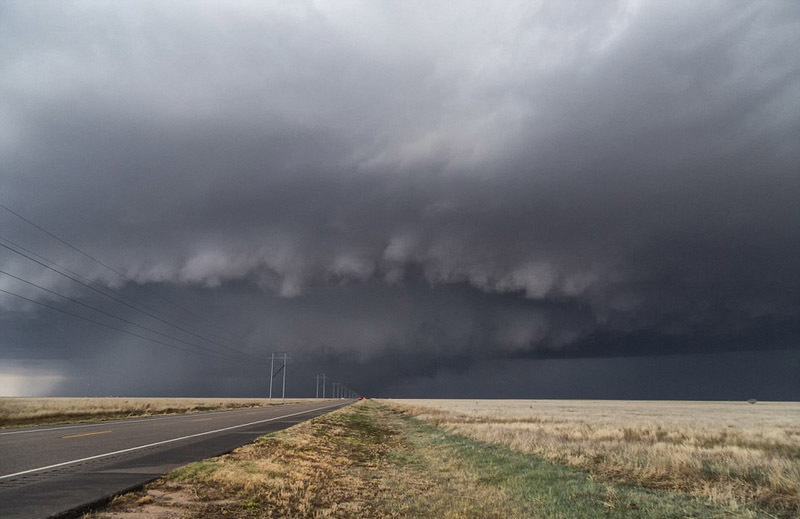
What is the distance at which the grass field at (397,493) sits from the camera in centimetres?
943

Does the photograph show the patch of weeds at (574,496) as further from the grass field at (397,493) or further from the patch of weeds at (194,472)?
the patch of weeds at (194,472)

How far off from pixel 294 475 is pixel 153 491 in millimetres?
3722

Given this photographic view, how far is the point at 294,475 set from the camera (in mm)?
12656

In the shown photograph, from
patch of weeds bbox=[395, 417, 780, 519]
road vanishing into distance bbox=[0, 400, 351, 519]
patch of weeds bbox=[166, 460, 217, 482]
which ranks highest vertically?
road vanishing into distance bbox=[0, 400, 351, 519]

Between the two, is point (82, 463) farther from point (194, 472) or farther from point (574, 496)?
point (574, 496)

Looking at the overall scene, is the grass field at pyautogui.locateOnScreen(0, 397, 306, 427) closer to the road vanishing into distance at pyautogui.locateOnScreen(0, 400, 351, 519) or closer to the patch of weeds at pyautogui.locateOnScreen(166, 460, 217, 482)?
the road vanishing into distance at pyautogui.locateOnScreen(0, 400, 351, 519)

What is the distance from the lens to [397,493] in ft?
39.0

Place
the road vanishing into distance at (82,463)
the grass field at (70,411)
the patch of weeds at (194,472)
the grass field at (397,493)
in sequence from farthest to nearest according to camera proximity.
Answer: the grass field at (70,411)
the patch of weeds at (194,472)
the grass field at (397,493)
the road vanishing into distance at (82,463)

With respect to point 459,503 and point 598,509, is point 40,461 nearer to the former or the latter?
point 459,503

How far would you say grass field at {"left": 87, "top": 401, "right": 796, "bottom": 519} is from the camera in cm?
943

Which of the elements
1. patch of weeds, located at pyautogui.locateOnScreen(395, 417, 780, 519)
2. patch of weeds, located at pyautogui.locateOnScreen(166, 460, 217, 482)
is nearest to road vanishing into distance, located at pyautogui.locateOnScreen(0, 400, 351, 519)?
patch of weeds, located at pyautogui.locateOnScreen(166, 460, 217, 482)

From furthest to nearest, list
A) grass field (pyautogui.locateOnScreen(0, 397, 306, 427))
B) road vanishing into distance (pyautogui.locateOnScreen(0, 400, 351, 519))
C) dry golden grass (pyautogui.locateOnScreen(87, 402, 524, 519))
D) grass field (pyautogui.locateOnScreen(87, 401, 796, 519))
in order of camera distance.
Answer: grass field (pyautogui.locateOnScreen(0, 397, 306, 427)) → grass field (pyautogui.locateOnScreen(87, 401, 796, 519)) → dry golden grass (pyautogui.locateOnScreen(87, 402, 524, 519)) → road vanishing into distance (pyautogui.locateOnScreen(0, 400, 351, 519))

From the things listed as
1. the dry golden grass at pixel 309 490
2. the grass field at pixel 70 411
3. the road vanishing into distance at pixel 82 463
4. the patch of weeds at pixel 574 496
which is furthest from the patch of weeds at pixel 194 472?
the grass field at pixel 70 411

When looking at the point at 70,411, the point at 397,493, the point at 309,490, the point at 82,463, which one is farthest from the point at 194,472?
the point at 70,411
